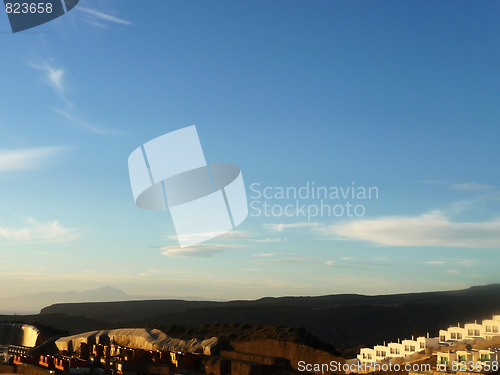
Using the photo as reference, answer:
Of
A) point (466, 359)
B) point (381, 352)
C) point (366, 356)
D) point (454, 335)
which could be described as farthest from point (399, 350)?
point (466, 359)

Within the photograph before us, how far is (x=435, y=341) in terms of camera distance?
42906mm

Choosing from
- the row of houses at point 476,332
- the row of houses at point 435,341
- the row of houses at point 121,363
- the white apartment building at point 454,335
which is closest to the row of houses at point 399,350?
the row of houses at point 435,341

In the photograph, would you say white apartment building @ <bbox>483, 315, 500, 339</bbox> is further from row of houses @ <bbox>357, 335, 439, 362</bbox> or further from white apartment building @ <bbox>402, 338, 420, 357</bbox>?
white apartment building @ <bbox>402, 338, 420, 357</bbox>

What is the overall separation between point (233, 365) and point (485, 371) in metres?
16.6

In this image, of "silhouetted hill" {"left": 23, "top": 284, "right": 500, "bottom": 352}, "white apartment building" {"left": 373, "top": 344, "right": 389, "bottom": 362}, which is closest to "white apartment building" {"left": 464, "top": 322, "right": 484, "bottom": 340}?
"white apartment building" {"left": 373, "top": 344, "right": 389, "bottom": 362}

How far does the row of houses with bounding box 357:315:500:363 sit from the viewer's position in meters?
41.9

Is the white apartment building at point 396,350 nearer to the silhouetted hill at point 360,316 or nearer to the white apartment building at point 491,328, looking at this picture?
the white apartment building at point 491,328

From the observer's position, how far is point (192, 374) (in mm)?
42031

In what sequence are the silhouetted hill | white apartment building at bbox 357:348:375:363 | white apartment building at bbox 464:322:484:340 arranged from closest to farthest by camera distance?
1. white apartment building at bbox 464:322:484:340
2. white apartment building at bbox 357:348:375:363
3. the silhouetted hill

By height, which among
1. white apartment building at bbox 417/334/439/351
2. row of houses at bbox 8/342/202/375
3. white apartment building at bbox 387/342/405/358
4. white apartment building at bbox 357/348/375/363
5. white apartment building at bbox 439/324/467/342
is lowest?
row of houses at bbox 8/342/202/375

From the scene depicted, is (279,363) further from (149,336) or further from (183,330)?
(183,330)

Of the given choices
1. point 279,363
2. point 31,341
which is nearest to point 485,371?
point 279,363

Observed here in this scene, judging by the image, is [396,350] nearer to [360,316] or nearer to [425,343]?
[425,343]

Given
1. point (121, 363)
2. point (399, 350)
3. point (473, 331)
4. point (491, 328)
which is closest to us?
point (491, 328)
